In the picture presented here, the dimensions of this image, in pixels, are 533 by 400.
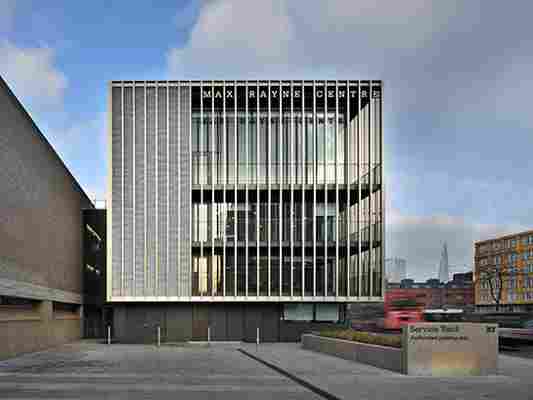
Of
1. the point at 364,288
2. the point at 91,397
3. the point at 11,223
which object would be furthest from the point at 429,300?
the point at 91,397

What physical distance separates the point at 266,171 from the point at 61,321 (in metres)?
14.8

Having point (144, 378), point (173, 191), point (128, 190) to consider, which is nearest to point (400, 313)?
point (173, 191)

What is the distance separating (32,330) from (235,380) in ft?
59.7

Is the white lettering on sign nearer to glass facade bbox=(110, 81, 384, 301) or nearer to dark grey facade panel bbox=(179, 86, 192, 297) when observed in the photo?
glass facade bbox=(110, 81, 384, 301)

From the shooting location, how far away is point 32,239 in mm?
34812

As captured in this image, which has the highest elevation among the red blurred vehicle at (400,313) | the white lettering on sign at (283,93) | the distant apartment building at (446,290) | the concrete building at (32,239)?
the white lettering on sign at (283,93)

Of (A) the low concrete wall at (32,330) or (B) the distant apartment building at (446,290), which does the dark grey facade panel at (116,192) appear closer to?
(A) the low concrete wall at (32,330)

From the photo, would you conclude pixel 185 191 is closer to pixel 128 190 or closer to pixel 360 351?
pixel 128 190

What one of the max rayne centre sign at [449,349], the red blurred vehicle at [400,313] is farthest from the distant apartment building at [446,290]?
the max rayne centre sign at [449,349]

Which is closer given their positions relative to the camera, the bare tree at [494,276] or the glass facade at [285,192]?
the glass facade at [285,192]

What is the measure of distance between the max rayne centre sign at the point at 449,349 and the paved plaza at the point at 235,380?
0.68 metres

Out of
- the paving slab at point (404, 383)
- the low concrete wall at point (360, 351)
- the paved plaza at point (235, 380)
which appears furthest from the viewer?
the low concrete wall at point (360, 351)

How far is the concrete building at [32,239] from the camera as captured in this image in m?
29.9

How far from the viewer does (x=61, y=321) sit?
43812mm
